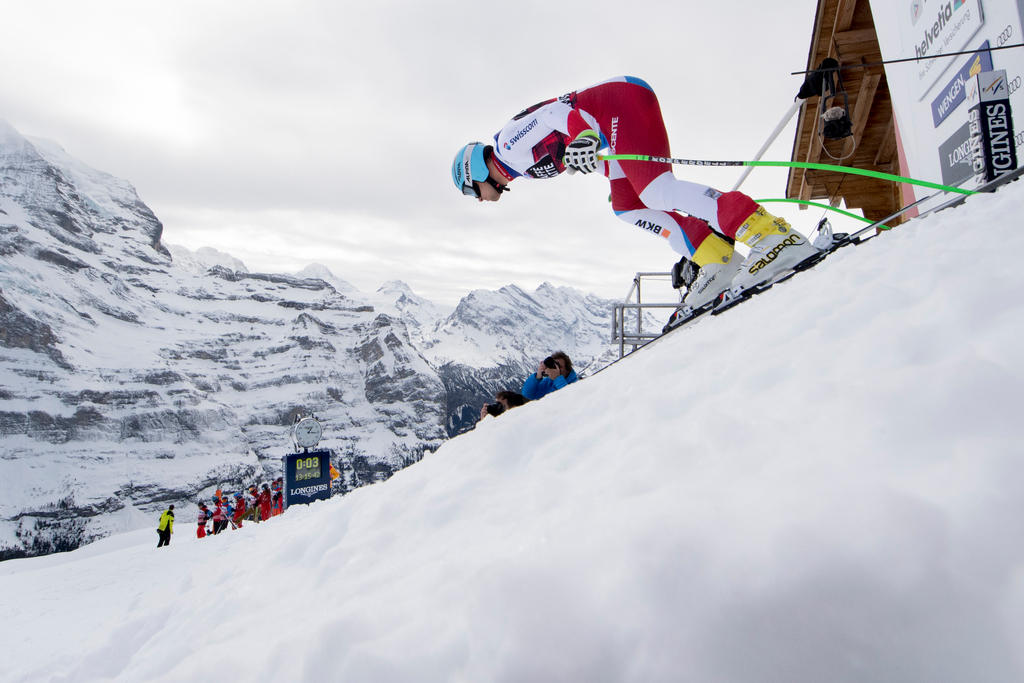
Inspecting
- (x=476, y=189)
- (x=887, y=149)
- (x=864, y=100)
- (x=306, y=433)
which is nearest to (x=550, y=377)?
(x=476, y=189)

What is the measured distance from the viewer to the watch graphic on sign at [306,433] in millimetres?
19062

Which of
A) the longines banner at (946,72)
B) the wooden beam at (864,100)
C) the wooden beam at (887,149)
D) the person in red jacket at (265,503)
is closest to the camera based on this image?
the longines banner at (946,72)

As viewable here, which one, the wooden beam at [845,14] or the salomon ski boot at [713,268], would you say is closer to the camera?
the salomon ski boot at [713,268]

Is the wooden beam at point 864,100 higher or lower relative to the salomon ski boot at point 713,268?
higher

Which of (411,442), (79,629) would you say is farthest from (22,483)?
(79,629)

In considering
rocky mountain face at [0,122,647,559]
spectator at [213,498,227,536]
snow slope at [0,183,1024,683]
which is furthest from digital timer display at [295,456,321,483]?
rocky mountain face at [0,122,647,559]

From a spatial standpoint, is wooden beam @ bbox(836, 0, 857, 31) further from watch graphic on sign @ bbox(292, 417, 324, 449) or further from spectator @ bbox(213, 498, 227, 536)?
spectator @ bbox(213, 498, 227, 536)

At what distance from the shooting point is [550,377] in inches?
200

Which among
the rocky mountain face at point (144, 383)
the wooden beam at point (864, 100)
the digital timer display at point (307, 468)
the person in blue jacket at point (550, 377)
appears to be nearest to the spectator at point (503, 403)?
the person in blue jacket at point (550, 377)

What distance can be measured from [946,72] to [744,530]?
5.57 m

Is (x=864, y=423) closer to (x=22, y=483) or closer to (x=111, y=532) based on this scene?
(x=111, y=532)

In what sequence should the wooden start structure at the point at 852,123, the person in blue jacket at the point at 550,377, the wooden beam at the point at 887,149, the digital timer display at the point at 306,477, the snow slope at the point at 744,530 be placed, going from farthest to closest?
the digital timer display at the point at 306,477 < the wooden beam at the point at 887,149 < the wooden start structure at the point at 852,123 < the person in blue jacket at the point at 550,377 < the snow slope at the point at 744,530

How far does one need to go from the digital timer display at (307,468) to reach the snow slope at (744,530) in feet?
56.8

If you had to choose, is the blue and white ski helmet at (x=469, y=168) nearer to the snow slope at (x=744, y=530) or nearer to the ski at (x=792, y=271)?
the ski at (x=792, y=271)
